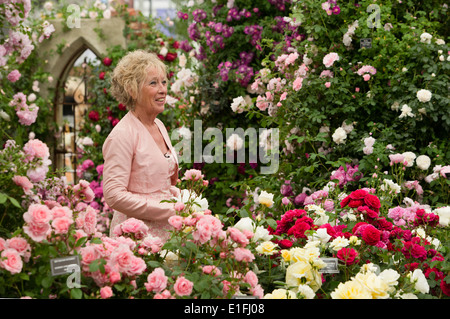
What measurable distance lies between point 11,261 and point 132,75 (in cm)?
136

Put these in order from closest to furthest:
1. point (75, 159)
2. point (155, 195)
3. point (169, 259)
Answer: point (169, 259) → point (155, 195) → point (75, 159)

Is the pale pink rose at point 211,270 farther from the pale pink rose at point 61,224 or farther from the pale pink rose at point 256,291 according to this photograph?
the pale pink rose at point 61,224

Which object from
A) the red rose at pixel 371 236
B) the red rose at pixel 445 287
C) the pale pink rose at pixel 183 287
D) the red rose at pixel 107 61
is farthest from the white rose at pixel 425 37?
the red rose at pixel 107 61

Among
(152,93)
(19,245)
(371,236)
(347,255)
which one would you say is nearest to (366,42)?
(152,93)

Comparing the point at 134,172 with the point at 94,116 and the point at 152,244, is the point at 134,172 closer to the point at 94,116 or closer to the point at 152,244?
the point at 152,244

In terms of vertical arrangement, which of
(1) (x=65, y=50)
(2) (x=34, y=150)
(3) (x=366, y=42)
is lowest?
(2) (x=34, y=150)

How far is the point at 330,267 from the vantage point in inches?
63.0

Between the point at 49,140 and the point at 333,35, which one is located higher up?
the point at 333,35

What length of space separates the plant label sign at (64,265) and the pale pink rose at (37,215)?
4.1 inches
